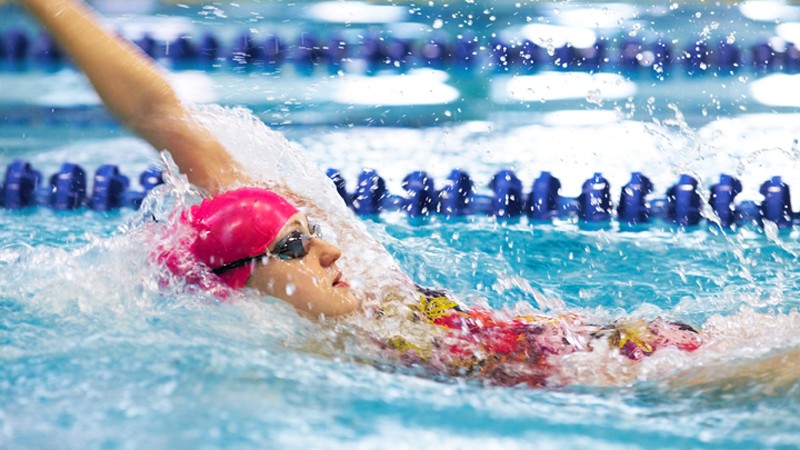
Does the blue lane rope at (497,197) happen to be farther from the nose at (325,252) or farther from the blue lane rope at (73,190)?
the nose at (325,252)

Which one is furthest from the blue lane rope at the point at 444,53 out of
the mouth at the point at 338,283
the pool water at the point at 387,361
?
the mouth at the point at 338,283

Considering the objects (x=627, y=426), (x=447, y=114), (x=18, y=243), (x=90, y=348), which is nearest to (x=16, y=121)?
(x=18, y=243)

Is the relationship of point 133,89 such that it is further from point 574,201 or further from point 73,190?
point 574,201

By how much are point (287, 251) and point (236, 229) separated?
0.33ft

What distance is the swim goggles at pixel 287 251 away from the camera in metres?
1.80

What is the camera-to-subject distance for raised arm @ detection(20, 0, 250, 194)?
1.93m

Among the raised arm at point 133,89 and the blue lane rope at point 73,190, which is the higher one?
the raised arm at point 133,89

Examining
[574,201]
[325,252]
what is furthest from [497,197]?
[325,252]

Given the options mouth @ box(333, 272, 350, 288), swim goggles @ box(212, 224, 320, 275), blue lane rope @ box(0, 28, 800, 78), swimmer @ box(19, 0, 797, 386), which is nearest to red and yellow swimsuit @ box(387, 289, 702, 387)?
swimmer @ box(19, 0, 797, 386)

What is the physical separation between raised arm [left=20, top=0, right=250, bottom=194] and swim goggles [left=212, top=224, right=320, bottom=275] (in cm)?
35

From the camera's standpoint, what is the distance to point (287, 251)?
1811mm

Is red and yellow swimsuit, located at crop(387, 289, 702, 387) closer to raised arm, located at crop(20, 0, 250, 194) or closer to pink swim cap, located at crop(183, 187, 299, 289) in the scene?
pink swim cap, located at crop(183, 187, 299, 289)

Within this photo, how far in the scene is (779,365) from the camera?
173 cm

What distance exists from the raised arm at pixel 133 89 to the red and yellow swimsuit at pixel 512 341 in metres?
0.56
